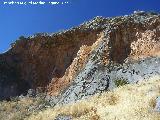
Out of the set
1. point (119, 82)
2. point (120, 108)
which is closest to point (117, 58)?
point (119, 82)

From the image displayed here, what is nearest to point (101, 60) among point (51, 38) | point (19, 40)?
point (51, 38)

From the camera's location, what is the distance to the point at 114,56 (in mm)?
39750

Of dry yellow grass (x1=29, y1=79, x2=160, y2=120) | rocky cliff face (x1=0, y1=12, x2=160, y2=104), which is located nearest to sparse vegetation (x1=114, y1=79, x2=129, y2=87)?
rocky cliff face (x1=0, y1=12, x2=160, y2=104)

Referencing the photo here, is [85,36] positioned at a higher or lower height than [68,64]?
higher

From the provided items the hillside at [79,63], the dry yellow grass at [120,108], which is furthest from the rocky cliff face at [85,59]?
the dry yellow grass at [120,108]

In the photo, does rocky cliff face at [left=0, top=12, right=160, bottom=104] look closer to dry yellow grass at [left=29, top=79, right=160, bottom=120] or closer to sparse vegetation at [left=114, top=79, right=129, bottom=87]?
sparse vegetation at [left=114, top=79, right=129, bottom=87]

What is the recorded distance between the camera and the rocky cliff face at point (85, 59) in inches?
1394

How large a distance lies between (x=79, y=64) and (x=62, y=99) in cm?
724

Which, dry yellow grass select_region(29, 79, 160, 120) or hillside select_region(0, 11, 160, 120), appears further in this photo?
hillside select_region(0, 11, 160, 120)

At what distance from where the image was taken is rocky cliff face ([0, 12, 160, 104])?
35.4m

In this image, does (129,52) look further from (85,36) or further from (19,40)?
(19,40)

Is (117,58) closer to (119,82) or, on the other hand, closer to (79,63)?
(79,63)

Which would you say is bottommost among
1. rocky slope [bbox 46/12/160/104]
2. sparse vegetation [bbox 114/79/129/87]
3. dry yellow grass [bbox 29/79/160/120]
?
dry yellow grass [bbox 29/79/160/120]

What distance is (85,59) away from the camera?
42469 millimetres
